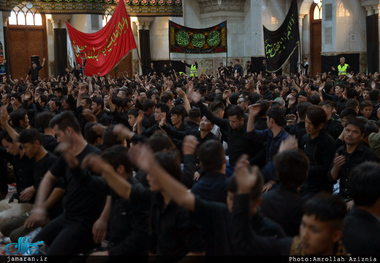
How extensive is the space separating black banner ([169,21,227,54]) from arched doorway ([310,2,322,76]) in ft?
21.9

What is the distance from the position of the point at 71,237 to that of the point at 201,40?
16.1m

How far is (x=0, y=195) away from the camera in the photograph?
21.7 ft

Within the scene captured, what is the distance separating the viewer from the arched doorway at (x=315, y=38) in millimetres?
23781

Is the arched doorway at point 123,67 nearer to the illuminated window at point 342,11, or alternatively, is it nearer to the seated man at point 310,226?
the illuminated window at point 342,11

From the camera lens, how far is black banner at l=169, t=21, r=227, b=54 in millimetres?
19125

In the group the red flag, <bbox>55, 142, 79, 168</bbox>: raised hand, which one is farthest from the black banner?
<bbox>55, 142, 79, 168</bbox>: raised hand

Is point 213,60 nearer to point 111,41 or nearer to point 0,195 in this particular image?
point 111,41

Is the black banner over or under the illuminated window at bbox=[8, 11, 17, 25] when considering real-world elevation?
under

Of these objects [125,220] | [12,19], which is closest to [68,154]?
[125,220]

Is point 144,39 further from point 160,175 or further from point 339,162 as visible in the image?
point 160,175

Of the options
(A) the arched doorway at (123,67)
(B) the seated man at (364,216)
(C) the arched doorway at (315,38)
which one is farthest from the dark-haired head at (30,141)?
(A) the arched doorway at (123,67)

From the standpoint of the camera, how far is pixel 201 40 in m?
19.4

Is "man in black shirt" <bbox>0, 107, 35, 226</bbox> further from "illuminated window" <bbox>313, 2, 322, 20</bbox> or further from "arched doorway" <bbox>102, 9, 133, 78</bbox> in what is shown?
"arched doorway" <bbox>102, 9, 133, 78</bbox>

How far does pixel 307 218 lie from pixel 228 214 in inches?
20.1
